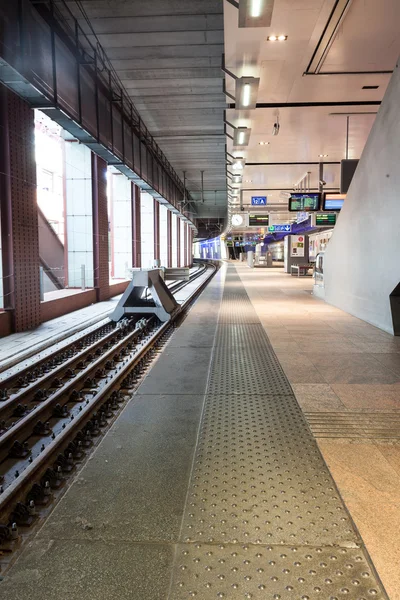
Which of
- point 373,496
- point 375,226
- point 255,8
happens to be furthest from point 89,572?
point 375,226

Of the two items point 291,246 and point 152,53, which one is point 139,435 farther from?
point 291,246

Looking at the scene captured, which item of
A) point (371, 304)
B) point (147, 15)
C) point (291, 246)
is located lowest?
point (371, 304)

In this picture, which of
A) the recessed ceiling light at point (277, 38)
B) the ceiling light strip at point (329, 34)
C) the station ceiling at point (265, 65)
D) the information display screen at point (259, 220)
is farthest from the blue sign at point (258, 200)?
the recessed ceiling light at point (277, 38)

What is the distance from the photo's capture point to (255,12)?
4926 millimetres

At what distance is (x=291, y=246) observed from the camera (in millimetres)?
26297

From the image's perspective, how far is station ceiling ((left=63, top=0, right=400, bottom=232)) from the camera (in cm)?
640

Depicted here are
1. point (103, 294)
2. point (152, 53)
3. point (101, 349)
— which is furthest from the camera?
point (103, 294)

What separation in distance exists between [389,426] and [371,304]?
5123 mm

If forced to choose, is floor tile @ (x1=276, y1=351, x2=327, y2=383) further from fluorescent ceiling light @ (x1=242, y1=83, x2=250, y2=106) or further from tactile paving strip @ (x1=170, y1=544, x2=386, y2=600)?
fluorescent ceiling light @ (x1=242, y1=83, x2=250, y2=106)

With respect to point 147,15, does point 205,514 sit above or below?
below

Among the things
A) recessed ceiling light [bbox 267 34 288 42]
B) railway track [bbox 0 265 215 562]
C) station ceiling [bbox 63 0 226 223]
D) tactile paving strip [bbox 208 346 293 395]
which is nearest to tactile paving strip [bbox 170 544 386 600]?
railway track [bbox 0 265 215 562]

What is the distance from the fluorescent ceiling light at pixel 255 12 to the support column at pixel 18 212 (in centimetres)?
508

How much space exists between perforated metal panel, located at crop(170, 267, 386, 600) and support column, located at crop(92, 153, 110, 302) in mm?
10473

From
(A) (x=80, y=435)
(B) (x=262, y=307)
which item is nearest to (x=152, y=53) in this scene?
(B) (x=262, y=307)
